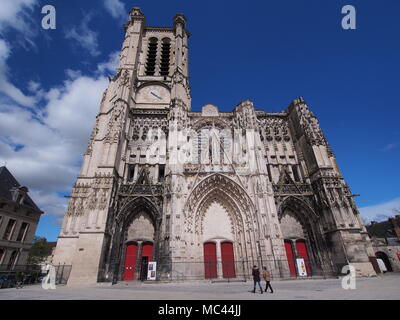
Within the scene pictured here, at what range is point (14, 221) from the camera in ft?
58.3

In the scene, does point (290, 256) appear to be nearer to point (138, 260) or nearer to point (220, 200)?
point (220, 200)

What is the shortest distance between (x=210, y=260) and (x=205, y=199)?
4.50 meters

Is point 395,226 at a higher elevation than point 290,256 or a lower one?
higher

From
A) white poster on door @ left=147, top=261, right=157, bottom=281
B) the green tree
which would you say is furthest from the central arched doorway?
the green tree

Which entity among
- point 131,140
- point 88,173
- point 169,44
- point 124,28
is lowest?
point 88,173

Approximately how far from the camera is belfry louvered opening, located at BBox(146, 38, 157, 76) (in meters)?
26.0

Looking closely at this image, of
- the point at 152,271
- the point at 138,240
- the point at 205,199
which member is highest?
the point at 205,199

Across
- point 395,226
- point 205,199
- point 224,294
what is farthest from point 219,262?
point 395,226

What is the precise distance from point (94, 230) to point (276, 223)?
12.3 meters

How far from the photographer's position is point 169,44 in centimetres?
2847

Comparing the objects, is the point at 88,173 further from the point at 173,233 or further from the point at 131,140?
the point at 173,233

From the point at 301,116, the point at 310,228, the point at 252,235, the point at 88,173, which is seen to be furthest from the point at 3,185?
the point at 301,116

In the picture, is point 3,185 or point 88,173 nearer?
point 88,173

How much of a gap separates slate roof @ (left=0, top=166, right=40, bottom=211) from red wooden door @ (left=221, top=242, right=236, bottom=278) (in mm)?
19294
